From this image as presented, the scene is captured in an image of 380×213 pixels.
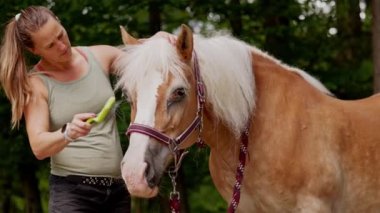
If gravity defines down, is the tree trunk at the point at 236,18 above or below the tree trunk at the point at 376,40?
below

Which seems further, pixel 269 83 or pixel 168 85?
pixel 269 83

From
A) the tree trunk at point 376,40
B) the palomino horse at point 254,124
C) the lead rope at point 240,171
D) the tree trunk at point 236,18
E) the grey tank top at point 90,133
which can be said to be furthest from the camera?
the tree trunk at point 236,18

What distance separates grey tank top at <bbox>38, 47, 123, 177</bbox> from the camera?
3.46 metres

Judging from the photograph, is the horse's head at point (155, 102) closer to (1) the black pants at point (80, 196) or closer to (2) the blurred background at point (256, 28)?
(1) the black pants at point (80, 196)

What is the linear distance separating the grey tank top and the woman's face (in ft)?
0.40

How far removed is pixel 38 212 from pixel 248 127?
27.3ft

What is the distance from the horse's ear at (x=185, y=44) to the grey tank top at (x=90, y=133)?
1.41ft

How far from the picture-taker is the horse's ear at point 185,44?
10.9 ft

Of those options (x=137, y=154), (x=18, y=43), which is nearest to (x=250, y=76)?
(x=137, y=154)

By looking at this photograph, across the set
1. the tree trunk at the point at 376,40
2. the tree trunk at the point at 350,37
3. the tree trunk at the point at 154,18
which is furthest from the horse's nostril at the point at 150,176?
the tree trunk at the point at 154,18

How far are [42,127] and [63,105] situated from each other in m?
0.18

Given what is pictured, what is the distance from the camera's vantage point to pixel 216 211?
12.2 metres

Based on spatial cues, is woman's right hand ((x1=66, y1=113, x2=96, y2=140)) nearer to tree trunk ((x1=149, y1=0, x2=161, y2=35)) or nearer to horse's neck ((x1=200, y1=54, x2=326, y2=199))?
horse's neck ((x1=200, y1=54, x2=326, y2=199))

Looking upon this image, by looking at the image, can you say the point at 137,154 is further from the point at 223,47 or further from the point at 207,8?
the point at 207,8
